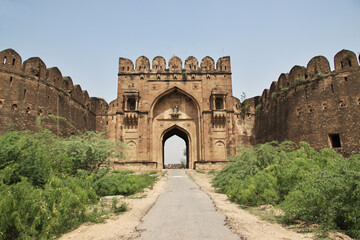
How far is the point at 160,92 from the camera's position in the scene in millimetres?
20844

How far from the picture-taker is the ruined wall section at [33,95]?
1413 centimetres

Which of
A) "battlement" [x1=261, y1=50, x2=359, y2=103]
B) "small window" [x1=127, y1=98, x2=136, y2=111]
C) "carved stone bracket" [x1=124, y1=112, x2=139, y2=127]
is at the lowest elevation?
"carved stone bracket" [x1=124, y1=112, x2=139, y2=127]

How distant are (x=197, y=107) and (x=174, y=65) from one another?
12.7 feet

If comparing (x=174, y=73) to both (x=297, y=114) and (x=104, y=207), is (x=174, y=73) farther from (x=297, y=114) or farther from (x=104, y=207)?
(x=104, y=207)

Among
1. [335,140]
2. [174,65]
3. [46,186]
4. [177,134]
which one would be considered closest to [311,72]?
[335,140]

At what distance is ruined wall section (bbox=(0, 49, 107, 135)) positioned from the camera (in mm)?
14133

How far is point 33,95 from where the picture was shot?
15398mm

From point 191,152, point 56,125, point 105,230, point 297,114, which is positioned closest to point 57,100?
point 56,125

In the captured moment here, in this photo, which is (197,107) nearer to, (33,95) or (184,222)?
(33,95)

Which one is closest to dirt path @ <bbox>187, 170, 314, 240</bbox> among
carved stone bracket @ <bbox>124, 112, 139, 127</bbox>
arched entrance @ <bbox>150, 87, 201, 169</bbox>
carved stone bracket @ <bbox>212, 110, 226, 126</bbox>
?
carved stone bracket @ <bbox>212, 110, 226, 126</bbox>

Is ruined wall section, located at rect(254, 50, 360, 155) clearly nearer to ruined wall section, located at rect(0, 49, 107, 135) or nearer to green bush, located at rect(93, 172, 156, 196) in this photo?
green bush, located at rect(93, 172, 156, 196)

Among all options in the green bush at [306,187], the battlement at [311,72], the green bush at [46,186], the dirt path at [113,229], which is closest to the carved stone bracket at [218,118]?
the battlement at [311,72]

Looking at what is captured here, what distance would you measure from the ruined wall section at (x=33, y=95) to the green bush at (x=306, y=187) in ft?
28.6

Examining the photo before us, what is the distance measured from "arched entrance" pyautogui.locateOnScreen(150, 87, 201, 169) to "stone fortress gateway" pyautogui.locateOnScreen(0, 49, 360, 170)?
3.1 inches
